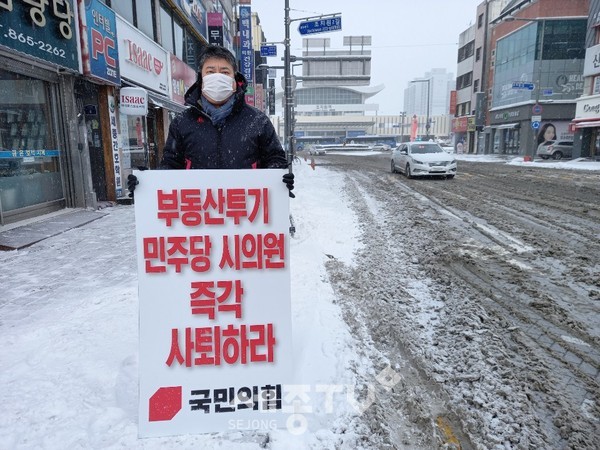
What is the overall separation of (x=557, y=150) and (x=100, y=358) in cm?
3707

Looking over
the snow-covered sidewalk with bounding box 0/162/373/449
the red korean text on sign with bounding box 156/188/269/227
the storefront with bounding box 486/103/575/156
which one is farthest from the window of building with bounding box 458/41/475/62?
the red korean text on sign with bounding box 156/188/269/227

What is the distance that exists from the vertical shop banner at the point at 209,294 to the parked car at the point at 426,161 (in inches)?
588

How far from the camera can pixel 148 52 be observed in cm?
1246

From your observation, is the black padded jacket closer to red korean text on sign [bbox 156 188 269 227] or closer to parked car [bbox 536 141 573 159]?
red korean text on sign [bbox 156 188 269 227]

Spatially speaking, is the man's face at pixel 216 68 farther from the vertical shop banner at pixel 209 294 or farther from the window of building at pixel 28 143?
the window of building at pixel 28 143

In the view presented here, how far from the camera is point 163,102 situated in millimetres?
12984

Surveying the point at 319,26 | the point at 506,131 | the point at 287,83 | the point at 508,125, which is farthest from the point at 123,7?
the point at 506,131

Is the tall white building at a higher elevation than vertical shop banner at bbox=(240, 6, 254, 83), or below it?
higher

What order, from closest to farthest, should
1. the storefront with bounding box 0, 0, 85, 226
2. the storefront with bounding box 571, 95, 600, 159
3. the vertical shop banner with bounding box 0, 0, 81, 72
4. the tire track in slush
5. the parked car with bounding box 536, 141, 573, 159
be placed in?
the tire track in slush → the vertical shop banner with bounding box 0, 0, 81, 72 → the storefront with bounding box 0, 0, 85, 226 → the storefront with bounding box 571, 95, 600, 159 → the parked car with bounding box 536, 141, 573, 159

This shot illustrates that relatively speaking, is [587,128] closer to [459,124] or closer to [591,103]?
[591,103]

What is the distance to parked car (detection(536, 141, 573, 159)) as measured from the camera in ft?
103

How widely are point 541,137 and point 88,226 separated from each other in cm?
4112

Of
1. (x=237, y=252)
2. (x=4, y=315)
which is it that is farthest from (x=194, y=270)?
(x=4, y=315)

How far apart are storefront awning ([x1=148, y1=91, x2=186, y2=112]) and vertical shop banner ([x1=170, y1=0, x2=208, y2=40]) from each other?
3684mm
